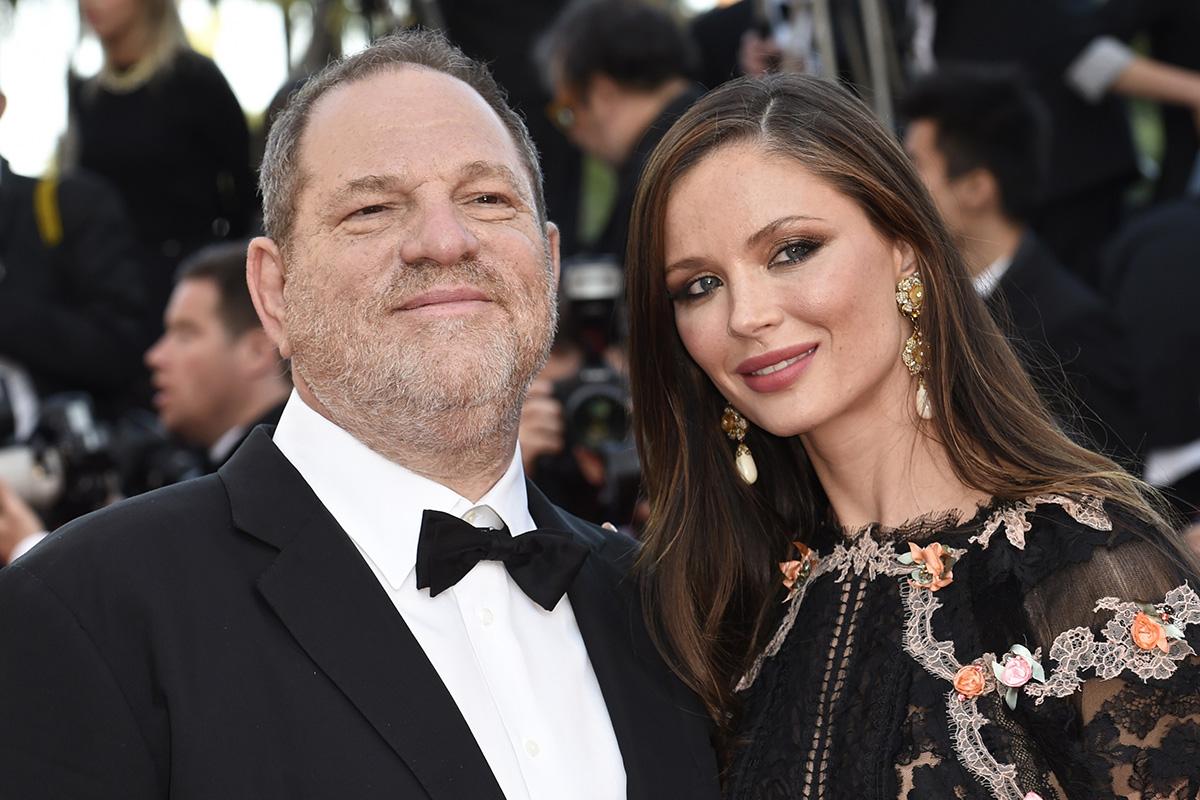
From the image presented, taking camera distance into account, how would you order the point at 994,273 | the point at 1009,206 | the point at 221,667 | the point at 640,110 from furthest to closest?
1. the point at 640,110
2. the point at 1009,206
3. the point at 994,273
4. the point at 221,667

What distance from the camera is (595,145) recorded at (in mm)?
5477

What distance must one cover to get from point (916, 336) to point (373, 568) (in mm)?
1056

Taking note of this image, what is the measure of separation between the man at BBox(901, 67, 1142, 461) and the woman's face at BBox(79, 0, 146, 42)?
8.90ft

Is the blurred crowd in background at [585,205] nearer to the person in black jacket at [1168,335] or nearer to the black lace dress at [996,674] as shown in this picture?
the person in black jacket at [1168,335]

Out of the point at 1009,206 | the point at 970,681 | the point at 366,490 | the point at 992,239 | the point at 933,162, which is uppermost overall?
the point at 933,162

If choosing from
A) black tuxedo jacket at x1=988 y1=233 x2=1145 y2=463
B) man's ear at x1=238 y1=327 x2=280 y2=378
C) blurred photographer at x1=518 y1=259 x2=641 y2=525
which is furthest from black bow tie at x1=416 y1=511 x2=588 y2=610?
man's ear at x1=238 y1=327 x2=280 y2=378

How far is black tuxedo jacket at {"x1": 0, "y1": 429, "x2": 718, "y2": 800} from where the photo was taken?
2.26 m

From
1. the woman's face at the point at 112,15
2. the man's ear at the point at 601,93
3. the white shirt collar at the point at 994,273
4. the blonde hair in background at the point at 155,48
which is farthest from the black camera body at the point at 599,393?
the woman's face at the point at 112,15

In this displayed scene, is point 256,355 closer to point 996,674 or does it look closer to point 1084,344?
point 1084,344

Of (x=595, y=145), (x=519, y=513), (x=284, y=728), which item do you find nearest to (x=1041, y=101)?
(x=595, y=145)

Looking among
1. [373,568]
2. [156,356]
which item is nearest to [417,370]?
[373,568]

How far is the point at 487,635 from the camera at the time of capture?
2609 mm

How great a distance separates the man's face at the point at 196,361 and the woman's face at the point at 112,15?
98cm

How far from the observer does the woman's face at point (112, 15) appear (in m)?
5.61
